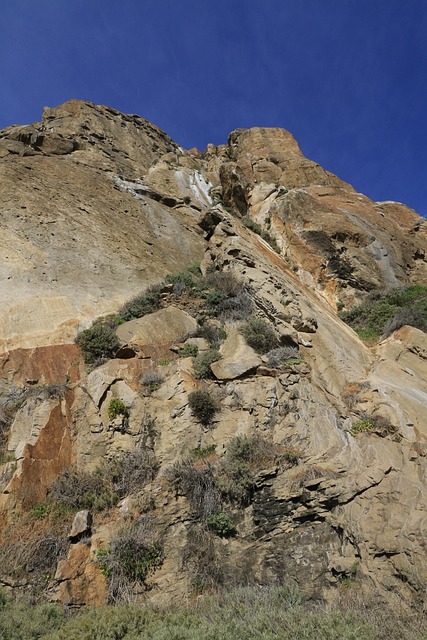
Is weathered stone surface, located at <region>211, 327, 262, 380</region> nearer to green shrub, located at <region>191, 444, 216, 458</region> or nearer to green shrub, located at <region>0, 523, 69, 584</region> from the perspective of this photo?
green shrub, located at <region>191, 444, 216, 458</region>

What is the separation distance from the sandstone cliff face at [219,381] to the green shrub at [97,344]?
1.06ft

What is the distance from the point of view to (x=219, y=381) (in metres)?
9.80

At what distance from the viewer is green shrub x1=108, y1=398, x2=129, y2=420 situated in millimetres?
9102

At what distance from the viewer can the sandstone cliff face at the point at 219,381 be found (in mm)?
Answer: 6203

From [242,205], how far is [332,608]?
24.6 metres

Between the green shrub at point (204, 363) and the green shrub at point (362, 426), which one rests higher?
the green shrub at point (362, 426)

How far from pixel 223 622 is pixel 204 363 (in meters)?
6.15

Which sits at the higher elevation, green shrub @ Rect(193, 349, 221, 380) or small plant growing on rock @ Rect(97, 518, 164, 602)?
green shrub @ Rect(193, 349, 221, 380)

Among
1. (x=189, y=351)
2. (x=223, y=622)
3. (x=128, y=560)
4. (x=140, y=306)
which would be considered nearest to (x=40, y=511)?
(x=128, y=560)

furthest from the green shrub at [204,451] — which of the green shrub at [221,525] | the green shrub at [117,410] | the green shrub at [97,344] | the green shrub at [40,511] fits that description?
the green shrub at [97,344]

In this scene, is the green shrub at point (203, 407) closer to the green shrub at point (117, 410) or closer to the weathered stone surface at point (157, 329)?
the green shrub at point (117, 410)

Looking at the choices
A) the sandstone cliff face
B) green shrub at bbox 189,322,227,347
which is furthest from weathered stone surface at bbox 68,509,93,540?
green shrub at bbox 189,322,227,347

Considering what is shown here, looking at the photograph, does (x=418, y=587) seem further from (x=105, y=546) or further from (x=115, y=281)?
(x=115, y=281)

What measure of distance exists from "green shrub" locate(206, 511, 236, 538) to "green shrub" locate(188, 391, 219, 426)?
2.31 metres
